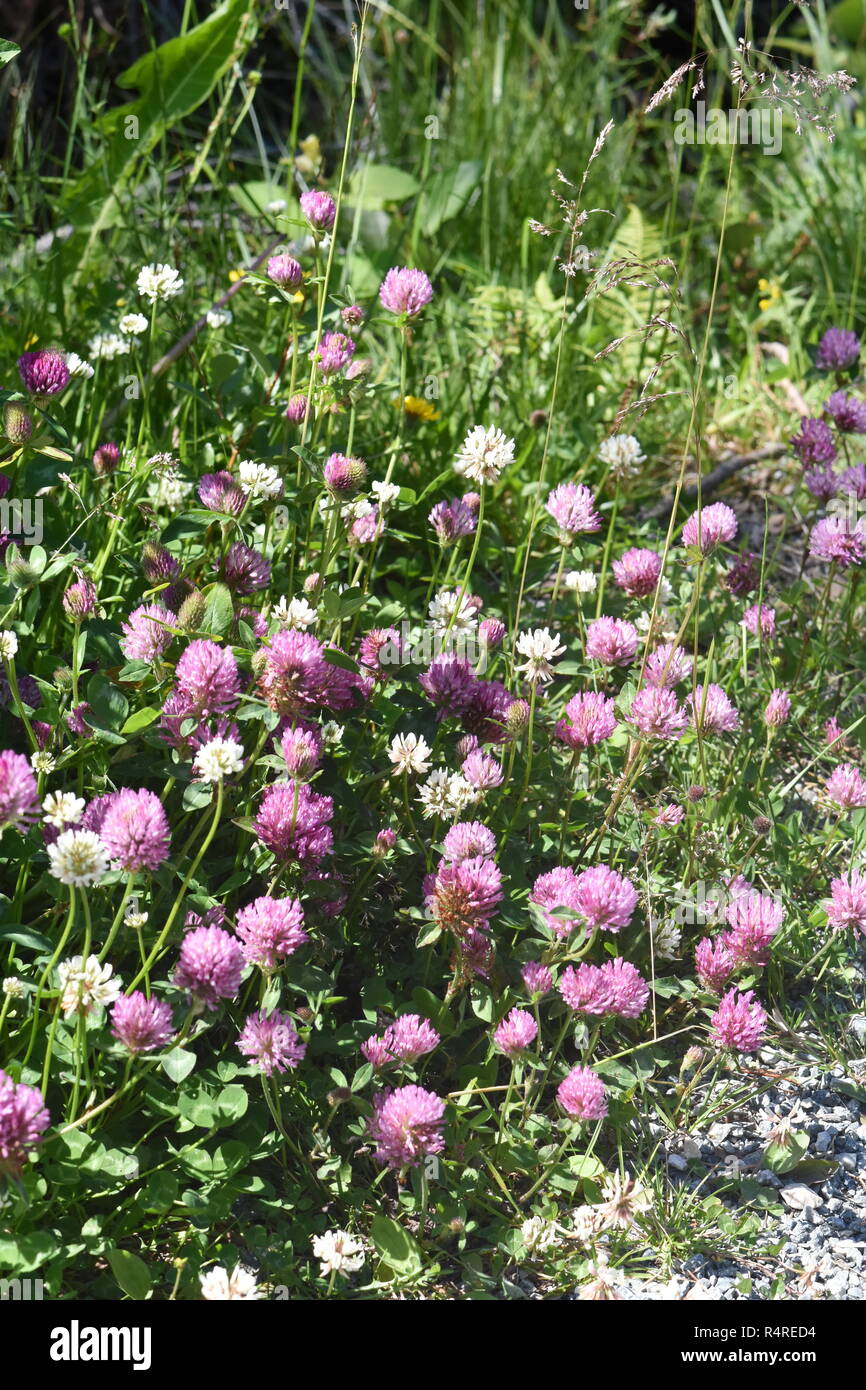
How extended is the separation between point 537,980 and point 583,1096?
6.7 inches

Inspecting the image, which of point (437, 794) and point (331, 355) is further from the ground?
point (331, 355)

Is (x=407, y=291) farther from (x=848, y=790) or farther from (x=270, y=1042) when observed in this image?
(x=270, y=1042)

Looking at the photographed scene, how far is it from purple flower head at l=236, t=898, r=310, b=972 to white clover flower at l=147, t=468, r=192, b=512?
0.98 metres

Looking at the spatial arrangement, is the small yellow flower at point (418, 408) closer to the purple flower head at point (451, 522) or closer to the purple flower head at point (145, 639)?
the purple flower head at point (451, 522)

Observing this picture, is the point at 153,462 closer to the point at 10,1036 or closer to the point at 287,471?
the point at 287,471

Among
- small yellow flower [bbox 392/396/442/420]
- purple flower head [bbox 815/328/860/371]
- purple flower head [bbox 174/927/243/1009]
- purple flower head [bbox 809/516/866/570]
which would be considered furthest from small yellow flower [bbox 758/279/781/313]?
purple flower head [bbox 174/927/243/1009]

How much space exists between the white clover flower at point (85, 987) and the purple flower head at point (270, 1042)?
19 cm

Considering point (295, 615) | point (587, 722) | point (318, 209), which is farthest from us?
point (318, 209)

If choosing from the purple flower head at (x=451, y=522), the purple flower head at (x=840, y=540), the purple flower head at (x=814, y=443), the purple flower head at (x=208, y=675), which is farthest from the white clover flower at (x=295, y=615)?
the purple flower head at (x=814, y=443)

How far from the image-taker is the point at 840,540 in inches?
103

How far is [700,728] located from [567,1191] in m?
0.77

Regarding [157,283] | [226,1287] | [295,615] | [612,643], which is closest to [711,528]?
[612,643]

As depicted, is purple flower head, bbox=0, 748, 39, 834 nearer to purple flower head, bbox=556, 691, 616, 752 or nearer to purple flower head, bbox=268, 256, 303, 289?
purple flower head, bbox=556, 691, 616, 752
